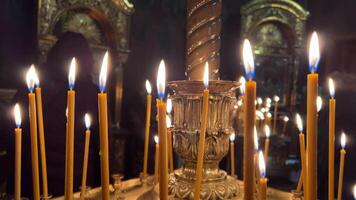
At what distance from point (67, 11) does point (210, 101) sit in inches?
109

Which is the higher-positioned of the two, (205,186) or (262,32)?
(262,32)

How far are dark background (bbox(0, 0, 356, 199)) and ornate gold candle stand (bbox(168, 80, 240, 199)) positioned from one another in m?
1.16

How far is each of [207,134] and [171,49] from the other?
3.49 m

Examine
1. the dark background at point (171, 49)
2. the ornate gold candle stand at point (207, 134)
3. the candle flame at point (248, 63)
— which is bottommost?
the ornate gold candle stand at point (207, 134)

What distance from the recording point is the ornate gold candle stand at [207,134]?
795 mm

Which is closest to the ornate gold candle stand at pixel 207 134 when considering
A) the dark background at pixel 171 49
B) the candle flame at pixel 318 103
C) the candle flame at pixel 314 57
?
the candle flame at pixel 318 103

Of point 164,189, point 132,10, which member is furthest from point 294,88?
point 164,189

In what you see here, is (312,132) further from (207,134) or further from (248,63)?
(207,134)

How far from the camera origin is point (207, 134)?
799mm

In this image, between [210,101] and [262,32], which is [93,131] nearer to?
[210,101]

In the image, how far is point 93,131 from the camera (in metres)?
1.98

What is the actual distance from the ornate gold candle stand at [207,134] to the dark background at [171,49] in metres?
1.16

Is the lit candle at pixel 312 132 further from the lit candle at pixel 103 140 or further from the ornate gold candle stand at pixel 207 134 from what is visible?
the ornate gold candle stand at pixel 207 134

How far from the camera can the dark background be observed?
2.80 meters
